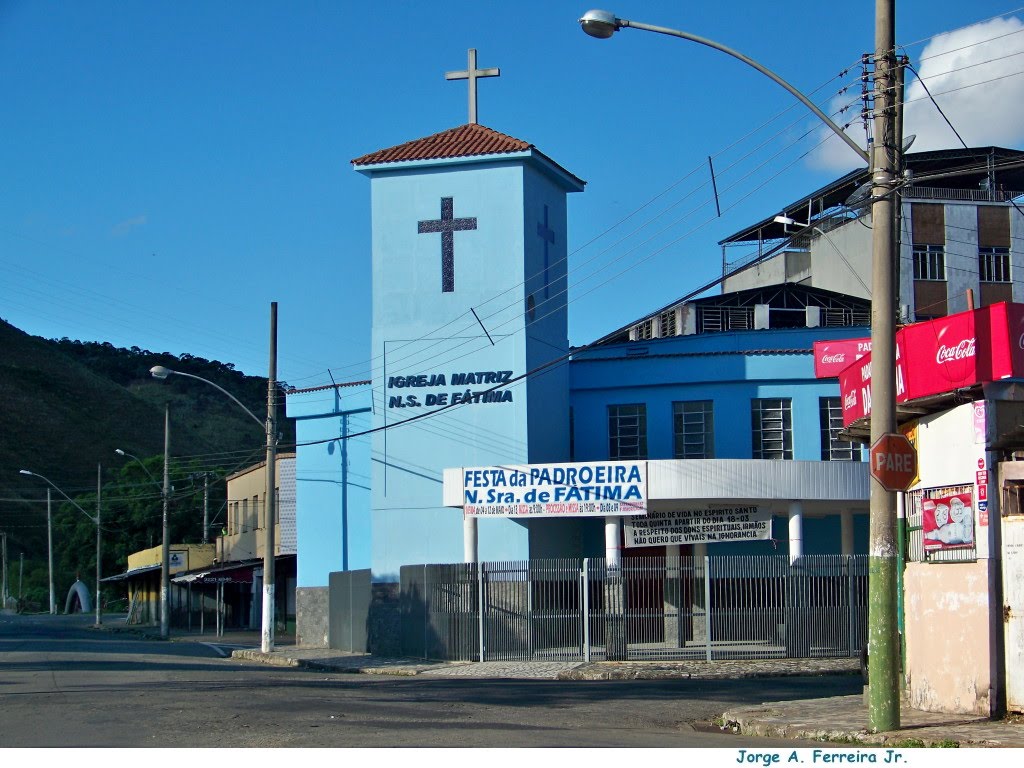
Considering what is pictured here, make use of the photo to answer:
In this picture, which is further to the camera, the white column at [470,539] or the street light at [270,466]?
the street light at [270,466]

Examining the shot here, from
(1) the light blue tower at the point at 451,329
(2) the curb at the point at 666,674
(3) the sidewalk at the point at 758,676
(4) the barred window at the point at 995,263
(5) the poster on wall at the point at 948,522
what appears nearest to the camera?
(3) the sidewalk at the point at 758,676

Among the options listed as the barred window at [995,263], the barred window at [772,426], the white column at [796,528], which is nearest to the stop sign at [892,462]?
the white column at [796,528]

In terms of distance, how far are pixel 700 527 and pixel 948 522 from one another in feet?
43.0

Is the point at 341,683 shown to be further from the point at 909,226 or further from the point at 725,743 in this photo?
the point at 909,226

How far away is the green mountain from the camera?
325ft

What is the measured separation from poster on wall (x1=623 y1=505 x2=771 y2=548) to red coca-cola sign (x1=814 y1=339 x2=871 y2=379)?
12.1ft

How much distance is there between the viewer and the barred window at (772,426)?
3316cm

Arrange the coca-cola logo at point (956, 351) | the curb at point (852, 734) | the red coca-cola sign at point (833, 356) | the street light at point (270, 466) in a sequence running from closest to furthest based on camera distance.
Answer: the curb at point (852, 734) < the coca-cola logo at point (956, 351) < the red coca-cola sign at point (833, 356) < the street light at point (270, 466)

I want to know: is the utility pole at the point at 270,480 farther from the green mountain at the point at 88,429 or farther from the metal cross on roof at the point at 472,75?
the green mountain at the point at 88,429

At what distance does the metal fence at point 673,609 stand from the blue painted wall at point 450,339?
A: 5549 millimetres

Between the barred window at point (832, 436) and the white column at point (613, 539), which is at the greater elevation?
the barred window at point (832, 436)

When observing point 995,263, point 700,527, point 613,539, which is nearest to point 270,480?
point 613,539

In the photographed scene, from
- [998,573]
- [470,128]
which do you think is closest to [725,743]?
[998,573]

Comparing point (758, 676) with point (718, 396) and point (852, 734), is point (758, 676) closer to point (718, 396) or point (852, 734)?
point (852, 734)
